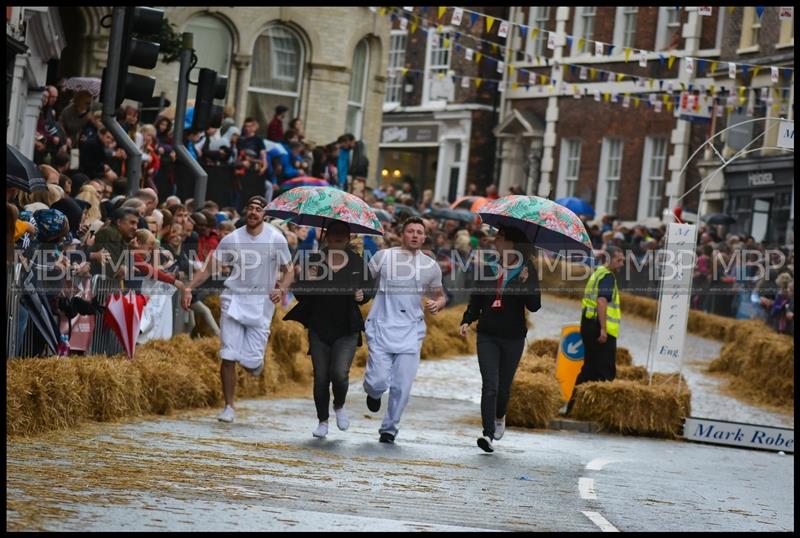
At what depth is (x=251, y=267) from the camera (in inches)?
609

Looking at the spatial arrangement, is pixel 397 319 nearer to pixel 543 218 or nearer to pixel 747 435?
pixel 543 218

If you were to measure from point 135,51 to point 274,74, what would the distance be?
22209 millimetres

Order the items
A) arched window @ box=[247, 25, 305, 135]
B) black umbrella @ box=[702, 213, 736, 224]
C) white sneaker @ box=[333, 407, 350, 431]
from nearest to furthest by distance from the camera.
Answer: white sneaker @ box=[333, 407, 350, 431], arched window @ box=[247, 25, 305, 135], black umbrella @ box=[702, 213, 736, 224]

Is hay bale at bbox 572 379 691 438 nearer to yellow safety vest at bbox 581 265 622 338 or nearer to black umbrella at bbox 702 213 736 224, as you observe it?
yellow safety vest at bbox 581 265 622 338

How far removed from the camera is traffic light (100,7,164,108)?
16016 mm

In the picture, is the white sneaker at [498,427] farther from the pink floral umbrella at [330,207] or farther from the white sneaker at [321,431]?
the pink floral umbrella at [330,207]

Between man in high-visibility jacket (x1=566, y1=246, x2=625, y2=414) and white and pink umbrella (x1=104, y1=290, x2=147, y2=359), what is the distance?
5686 millimetres

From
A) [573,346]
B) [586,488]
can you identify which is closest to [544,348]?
[573,346]

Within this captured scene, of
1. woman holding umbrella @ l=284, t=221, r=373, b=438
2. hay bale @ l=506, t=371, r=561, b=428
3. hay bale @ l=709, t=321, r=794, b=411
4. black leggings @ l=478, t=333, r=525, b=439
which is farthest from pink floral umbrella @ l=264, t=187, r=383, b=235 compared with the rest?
hay bale @ l=709, t=321, r=794, b=411

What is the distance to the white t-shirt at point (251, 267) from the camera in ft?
50.3

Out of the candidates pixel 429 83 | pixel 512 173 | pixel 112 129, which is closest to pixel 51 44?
pixel 112 129

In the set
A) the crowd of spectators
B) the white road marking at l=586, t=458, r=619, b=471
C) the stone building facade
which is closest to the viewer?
the white road marking at l=586, t=458, r=619, b=471

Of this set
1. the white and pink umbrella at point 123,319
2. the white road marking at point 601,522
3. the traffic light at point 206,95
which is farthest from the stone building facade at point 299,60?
the white road marking at point 601,522

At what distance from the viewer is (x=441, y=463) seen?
13203 mm
